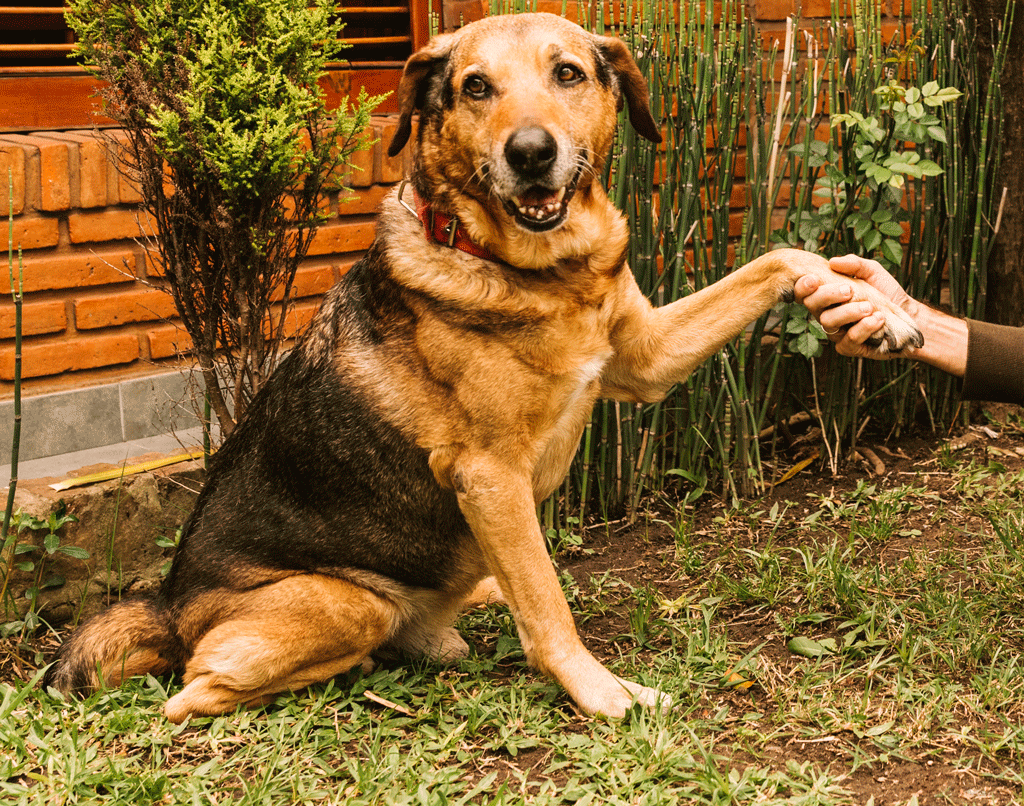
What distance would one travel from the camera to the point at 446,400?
2.50m

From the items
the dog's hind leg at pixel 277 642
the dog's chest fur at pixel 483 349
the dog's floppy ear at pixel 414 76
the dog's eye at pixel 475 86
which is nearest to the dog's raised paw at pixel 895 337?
the dog's chest fur at pixel 483 349

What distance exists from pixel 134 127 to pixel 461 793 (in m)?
2.08

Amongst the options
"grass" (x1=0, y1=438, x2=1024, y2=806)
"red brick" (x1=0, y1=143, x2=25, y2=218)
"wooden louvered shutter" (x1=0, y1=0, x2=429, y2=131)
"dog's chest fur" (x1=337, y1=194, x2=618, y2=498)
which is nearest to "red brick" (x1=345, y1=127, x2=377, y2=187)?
"wooden louvered shutter" (x1=0, y1=0, x2=429, y2=131)

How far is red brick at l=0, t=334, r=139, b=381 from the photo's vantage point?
3.48m

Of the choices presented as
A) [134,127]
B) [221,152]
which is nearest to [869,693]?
[221,152]

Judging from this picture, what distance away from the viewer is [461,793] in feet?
7.22

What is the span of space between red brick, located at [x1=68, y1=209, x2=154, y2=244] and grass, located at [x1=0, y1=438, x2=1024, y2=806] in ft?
5.07

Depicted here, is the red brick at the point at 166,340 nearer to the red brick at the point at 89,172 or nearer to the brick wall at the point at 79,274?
the brick wall at the point at 79,274

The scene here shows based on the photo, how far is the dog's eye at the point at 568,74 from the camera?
8.16ft

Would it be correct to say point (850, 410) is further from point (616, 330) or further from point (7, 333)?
point (7, 333)

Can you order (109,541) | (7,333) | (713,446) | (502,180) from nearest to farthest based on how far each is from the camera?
(502,180)
(109,541)
(7,333)
(713,446)

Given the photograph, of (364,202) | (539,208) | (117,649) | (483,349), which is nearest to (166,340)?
(364,202)

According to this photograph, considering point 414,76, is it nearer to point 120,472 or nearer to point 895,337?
point 895,337

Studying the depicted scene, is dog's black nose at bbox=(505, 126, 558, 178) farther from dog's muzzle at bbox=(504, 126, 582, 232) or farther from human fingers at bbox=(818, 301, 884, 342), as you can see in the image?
human fingers at bbox=(818, 301, 884, 342)
